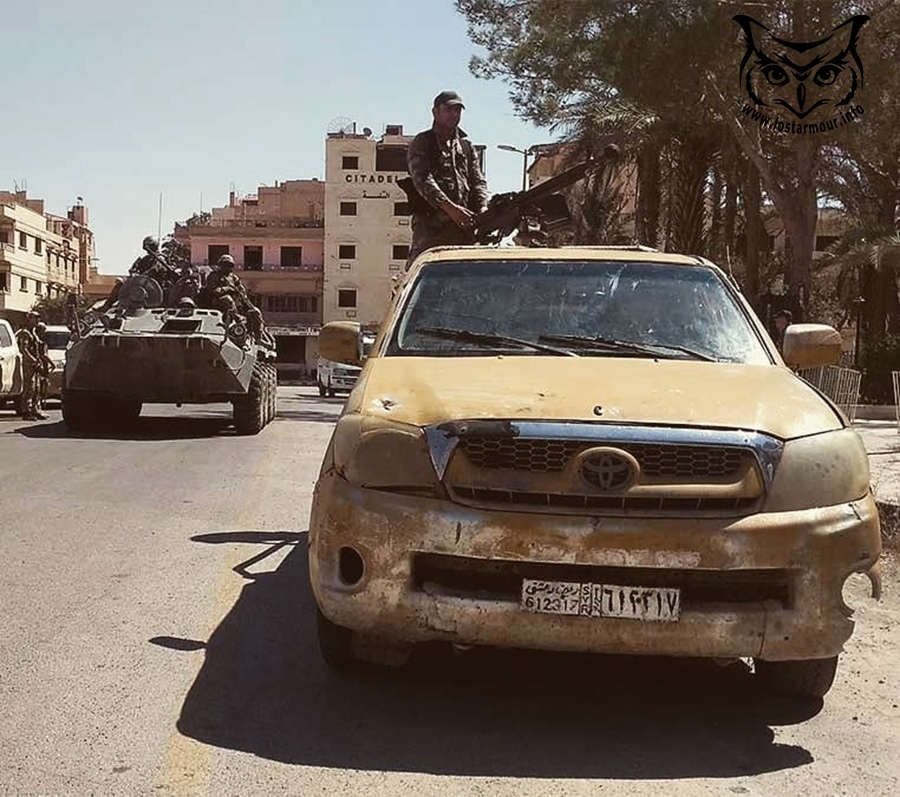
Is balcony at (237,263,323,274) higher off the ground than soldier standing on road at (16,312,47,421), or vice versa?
balcony at (237,263,323,274)

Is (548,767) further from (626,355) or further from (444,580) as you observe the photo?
(626,355)

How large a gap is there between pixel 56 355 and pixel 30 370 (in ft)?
16.3

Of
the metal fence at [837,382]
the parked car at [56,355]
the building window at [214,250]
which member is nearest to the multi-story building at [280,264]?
the building window at [214,250]

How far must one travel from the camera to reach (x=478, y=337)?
17.4 feet

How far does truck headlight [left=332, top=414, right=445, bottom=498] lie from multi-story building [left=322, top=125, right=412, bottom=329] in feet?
223

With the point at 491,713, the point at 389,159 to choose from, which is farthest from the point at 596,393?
the point at 389,159

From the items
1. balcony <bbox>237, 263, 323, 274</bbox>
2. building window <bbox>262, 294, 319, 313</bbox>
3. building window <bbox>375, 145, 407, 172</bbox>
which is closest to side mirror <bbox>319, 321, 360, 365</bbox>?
balcony <bbox>237, 263, 323, 274</bbox>

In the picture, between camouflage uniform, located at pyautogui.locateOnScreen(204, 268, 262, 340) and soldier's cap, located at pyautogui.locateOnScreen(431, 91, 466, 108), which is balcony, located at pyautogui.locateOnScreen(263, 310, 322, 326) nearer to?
camouflage uniform, located at pyautogui.locateOnScreen(204, 268, 262, 340)

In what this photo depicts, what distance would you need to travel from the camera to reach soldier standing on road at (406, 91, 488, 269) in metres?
8.62

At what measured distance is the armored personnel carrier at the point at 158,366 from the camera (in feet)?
50.6

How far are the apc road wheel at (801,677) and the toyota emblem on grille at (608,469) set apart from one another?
0.93 m

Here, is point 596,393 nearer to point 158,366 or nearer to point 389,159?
point 158,366

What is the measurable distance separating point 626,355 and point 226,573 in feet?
8.53

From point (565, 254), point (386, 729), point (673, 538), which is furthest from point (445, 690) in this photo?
point (565, 254)
